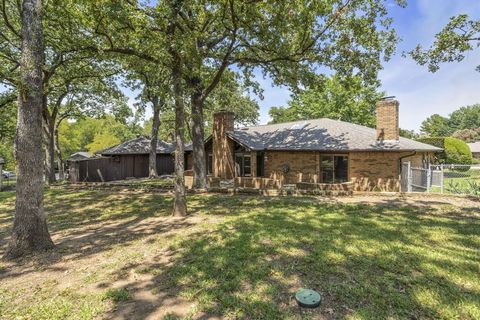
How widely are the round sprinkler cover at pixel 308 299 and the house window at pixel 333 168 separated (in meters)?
12.9

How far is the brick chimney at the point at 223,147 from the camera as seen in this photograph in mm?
19234

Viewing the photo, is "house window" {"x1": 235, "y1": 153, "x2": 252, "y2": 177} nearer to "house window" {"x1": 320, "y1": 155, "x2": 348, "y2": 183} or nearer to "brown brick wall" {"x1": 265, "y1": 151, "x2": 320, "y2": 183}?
"brown brick wall" {"x1": 265, "y1": 151, "x2": 320, "y2": 183}

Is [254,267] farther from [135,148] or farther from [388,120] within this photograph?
[135,148]

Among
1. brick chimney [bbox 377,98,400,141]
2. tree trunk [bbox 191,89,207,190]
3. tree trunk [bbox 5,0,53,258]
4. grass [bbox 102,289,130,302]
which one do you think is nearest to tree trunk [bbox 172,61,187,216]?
tree trunk [bbox 5,0,53,258]

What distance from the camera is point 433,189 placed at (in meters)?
13.2

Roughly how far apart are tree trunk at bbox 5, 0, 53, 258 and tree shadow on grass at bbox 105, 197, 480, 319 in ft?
10.6

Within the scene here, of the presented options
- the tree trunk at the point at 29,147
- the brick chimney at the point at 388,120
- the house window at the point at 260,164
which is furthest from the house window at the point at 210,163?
the tree trunk at the point at 29,147

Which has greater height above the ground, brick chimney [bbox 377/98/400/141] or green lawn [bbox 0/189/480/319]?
brick chimney [bbox 377/98/400/141]

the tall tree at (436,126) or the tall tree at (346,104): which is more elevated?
the tall tree at (436,126)

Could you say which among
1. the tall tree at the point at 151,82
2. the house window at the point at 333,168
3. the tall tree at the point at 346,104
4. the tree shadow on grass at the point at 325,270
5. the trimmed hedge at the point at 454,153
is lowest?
the tree shadow on grass at the point at 325,270

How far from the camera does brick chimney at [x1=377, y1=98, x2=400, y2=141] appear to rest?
48.7 feet

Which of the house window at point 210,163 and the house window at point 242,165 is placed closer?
the house window at point 242,165

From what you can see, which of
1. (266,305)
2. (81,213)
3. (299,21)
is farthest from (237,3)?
(81,213)

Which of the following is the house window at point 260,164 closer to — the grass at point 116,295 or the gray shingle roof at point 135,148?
the gray shingle roof at point 135,148
